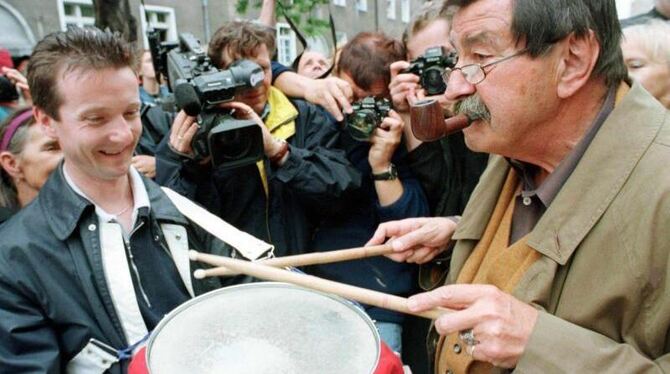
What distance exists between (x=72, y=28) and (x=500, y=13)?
4.09 feet

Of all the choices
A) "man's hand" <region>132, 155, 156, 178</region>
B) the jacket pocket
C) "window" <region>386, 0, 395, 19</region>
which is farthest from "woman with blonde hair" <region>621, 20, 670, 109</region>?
"window" <region>386, 0, 395, 19</region>

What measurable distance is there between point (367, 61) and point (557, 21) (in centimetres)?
124

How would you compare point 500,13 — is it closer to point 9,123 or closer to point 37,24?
point 9,123

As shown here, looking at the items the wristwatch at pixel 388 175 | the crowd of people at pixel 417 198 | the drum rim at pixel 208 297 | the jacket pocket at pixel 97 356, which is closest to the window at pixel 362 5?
the crowd of people at pixel 417 198

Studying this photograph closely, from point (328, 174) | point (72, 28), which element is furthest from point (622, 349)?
point (72, 28)

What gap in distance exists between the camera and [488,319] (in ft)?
3.47

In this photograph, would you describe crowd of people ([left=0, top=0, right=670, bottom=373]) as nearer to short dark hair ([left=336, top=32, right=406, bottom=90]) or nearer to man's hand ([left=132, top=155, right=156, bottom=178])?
short dark hair ([left=336, top=32, right=406, bottom=90])

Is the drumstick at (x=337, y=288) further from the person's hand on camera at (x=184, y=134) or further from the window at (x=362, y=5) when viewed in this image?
the window at (x=362, y=5)

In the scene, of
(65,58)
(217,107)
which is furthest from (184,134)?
(65,58)

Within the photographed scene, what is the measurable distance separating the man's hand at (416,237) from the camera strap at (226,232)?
1.15 feet

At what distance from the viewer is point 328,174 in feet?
6.91

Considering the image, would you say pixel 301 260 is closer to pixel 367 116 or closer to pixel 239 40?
pixel 367 116

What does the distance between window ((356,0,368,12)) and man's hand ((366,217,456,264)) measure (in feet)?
65.8

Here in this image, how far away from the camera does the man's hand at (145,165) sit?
2451mm
